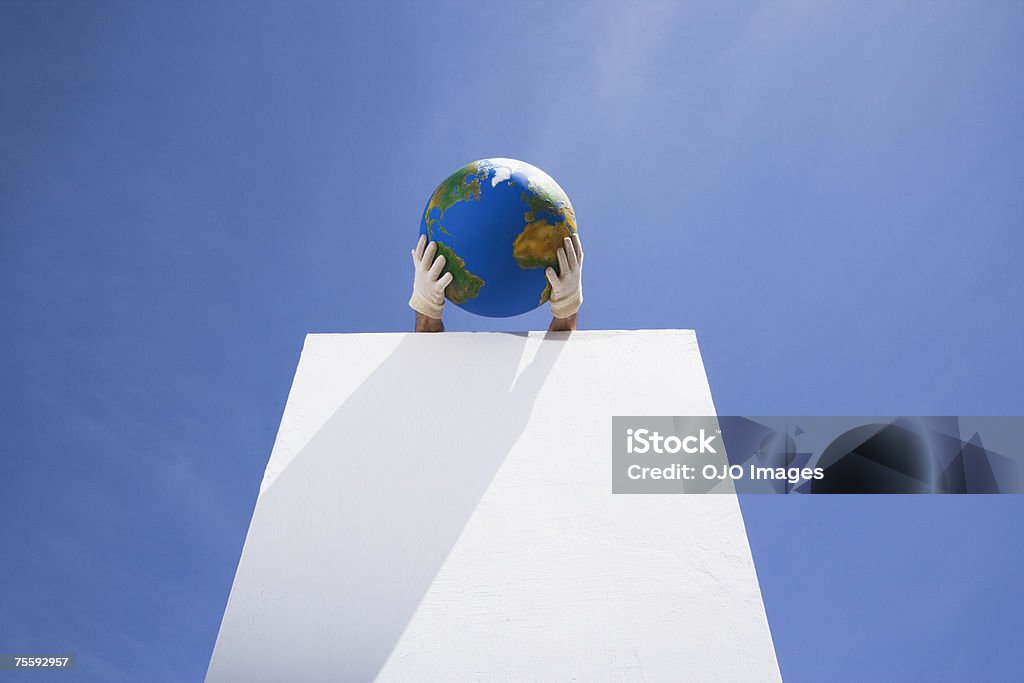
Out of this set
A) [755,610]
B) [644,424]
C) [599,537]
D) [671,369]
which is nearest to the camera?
[755,610]

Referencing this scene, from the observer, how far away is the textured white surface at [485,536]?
8.08ft

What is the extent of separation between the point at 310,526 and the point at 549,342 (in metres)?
1.47

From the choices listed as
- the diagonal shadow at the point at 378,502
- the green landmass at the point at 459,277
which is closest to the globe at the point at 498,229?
the green landmass at the point at 459,277

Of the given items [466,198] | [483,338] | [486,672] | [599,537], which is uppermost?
[466,198]

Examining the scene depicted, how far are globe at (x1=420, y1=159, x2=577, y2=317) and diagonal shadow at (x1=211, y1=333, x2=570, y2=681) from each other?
0.86ft

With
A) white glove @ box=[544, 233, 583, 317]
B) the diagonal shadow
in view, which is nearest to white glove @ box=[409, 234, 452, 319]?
the diagonal shadow

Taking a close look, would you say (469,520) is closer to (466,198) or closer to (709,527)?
(709,527)

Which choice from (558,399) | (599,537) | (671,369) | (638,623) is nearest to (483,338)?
(558,399)

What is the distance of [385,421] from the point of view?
10.7 ft

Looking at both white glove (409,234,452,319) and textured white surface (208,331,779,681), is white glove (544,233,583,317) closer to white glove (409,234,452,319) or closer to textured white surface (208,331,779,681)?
textured white surface (208,331,779,681)

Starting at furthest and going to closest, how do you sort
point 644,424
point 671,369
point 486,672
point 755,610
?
1. point 671,369
2. point 644,424
3. point 755,610
4. point 486,672

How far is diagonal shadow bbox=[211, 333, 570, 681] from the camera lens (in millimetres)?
2527

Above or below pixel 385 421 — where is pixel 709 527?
below

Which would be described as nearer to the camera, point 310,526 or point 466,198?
point 310,526
